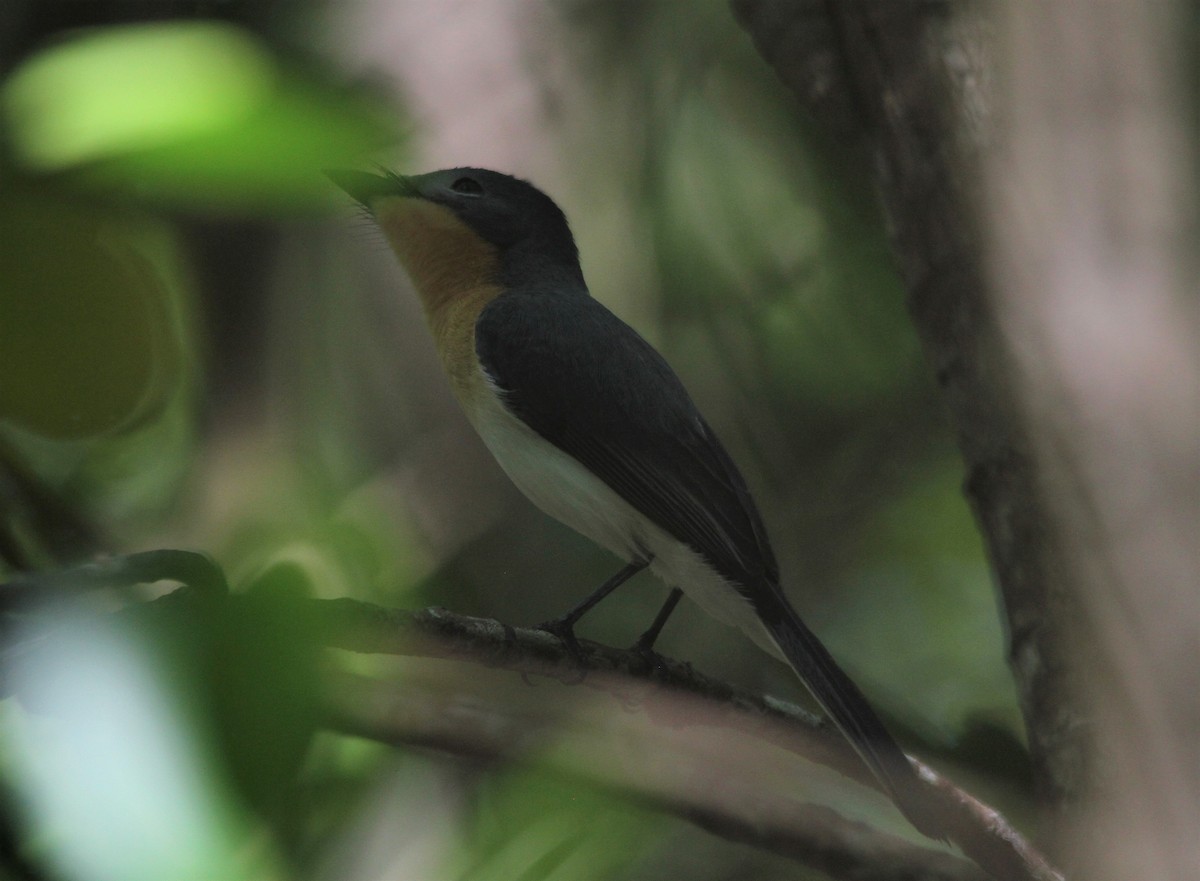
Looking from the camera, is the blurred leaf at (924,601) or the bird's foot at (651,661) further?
the blurred leaf at (924,601)

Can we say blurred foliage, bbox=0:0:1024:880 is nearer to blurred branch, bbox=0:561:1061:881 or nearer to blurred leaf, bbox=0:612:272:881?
blurred leaf, bbox=0:612:272:881

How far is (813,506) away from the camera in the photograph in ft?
14.9

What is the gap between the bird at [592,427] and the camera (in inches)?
110

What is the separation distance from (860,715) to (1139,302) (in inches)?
37.8

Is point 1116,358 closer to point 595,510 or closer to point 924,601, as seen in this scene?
point 595,510

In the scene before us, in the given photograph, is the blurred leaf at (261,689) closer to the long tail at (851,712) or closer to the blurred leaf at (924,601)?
the long tail at (851,712)

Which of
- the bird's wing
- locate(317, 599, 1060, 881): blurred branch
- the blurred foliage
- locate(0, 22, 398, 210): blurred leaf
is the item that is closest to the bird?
the bird's wing

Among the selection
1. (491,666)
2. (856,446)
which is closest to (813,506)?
(856,446)

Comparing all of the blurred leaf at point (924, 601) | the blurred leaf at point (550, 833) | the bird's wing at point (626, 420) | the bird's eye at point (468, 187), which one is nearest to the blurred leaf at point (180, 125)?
the blurred leaf at point (550, 833)

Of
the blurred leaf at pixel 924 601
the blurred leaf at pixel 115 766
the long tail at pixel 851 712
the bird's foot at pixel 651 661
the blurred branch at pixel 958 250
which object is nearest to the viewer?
the blurred leaf at pixel 115 766

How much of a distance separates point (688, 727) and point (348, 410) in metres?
2.29

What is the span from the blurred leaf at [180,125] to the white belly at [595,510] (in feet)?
5.11

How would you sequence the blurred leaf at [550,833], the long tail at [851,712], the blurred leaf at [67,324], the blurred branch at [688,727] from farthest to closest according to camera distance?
the long tail at [851,712] < the blurred branch at [688,727] < the blurred leaf at [550,833] < the blurred leaf at [67,324]

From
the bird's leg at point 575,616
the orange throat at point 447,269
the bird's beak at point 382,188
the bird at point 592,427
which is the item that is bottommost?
the bird's leg at point 575,616
